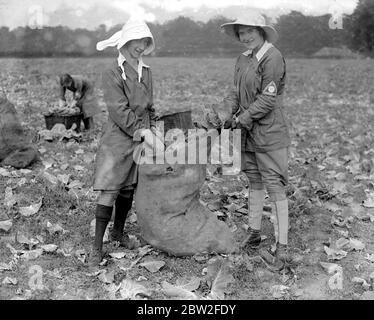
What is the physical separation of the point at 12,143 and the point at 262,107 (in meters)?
4.07

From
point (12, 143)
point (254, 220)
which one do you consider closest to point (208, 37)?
point (12, 143)

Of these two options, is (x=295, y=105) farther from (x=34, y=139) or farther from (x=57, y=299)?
(x=57, y=299)

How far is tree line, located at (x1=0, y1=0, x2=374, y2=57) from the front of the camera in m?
22.5

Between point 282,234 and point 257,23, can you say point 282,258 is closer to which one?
point 282,234

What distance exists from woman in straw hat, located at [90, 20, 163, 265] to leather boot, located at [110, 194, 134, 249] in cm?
18

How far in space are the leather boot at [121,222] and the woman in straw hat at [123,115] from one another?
7.1 inches

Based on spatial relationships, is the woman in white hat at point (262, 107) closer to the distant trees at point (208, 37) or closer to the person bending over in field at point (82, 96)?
the person bending over in field at point (82, 96)

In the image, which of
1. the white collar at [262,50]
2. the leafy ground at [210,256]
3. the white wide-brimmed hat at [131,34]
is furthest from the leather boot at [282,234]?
the white wide-brimmed hat at [131,34]

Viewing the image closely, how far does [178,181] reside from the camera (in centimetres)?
427

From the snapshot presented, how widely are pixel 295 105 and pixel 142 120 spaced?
33.2 ft

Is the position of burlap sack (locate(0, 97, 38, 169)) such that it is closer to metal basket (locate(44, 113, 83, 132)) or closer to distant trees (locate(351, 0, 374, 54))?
metal basket (locate(44, 113, 83, 132))

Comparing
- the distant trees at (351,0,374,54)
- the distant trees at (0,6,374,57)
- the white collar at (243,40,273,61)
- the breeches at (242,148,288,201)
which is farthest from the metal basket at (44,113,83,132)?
the distant trees at (351,0,374,54)

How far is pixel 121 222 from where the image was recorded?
4652 mm
